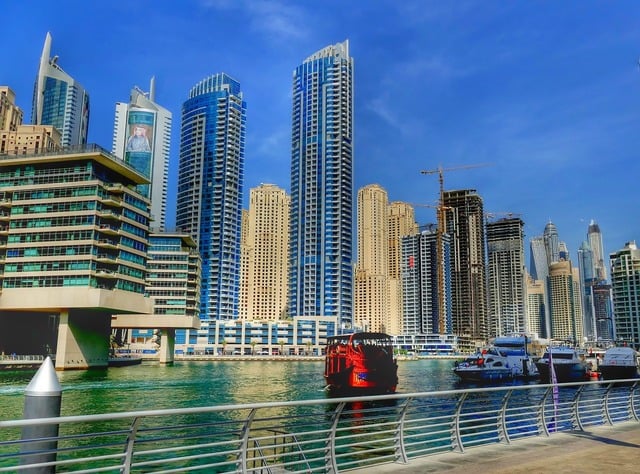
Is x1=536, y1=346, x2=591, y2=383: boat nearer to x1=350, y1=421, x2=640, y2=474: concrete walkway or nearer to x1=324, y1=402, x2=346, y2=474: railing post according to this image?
x1=350, y1=421, x2=640, y2=474: concrete walkway

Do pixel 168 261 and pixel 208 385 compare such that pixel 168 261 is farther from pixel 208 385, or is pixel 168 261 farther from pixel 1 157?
pixel 208 385

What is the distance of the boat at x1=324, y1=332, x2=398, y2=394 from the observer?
70.5m

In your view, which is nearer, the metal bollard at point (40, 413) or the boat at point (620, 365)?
the metal bollard at point (40, 413)

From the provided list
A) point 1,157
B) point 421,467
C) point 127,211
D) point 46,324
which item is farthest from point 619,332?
point 421,467

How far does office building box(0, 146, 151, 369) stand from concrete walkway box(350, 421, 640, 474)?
89.6m

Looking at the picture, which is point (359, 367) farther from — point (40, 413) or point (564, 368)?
point (40, 413)

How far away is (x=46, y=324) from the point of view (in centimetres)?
12625

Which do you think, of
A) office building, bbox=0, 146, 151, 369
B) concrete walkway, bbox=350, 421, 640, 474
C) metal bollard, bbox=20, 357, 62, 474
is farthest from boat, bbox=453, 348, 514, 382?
metal bollard, bbox=20, 357, 62, 474

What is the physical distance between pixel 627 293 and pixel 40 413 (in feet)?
653

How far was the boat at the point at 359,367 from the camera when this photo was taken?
70.5m

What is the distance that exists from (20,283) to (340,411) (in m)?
102

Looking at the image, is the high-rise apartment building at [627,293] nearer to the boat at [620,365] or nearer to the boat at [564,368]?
the boat at [564,368]

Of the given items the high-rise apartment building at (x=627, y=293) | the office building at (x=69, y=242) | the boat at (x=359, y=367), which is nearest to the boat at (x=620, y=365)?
the boat at (x=359, y=367)

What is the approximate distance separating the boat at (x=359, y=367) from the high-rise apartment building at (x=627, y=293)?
124 meters
